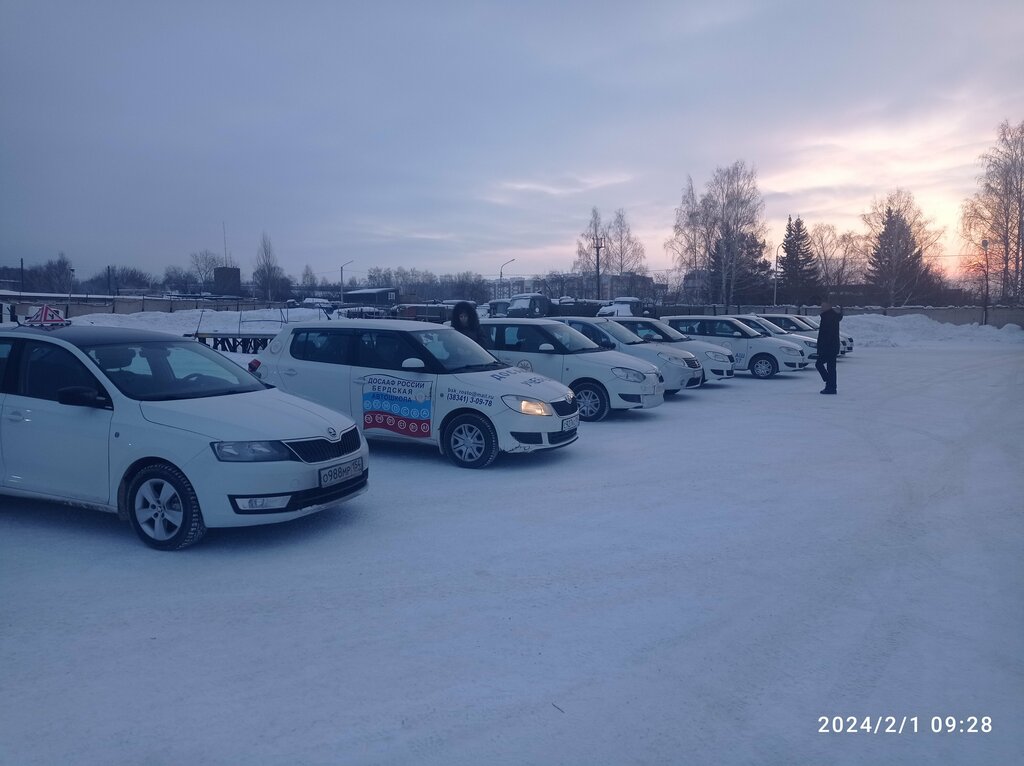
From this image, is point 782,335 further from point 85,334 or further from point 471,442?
point 85,334

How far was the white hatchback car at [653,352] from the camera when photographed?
→ 1490cm

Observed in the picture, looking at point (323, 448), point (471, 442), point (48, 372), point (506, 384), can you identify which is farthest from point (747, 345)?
point (48, 372)

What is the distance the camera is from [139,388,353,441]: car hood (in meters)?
5.91

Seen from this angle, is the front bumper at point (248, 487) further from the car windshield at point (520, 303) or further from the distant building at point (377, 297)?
the distant building at point (377, 297)

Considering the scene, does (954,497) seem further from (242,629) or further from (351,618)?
(242,629)

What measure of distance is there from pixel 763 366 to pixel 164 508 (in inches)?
667

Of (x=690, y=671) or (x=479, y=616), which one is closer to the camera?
(x=690, y=671)

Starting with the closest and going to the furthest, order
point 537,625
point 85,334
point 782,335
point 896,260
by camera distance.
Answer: point 537,625
point 85,334
point 782,335
point 896,260

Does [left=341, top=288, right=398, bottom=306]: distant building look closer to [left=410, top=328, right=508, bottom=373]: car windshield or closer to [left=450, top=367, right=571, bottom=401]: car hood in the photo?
[left=410, top=328, right=508, bottom=373]: car windshield

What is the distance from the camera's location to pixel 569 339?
42.5 ft

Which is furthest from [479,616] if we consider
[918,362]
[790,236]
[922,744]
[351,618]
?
[790,236]

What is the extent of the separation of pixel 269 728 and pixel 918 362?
88.0 feet

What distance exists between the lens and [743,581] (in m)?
5.36
